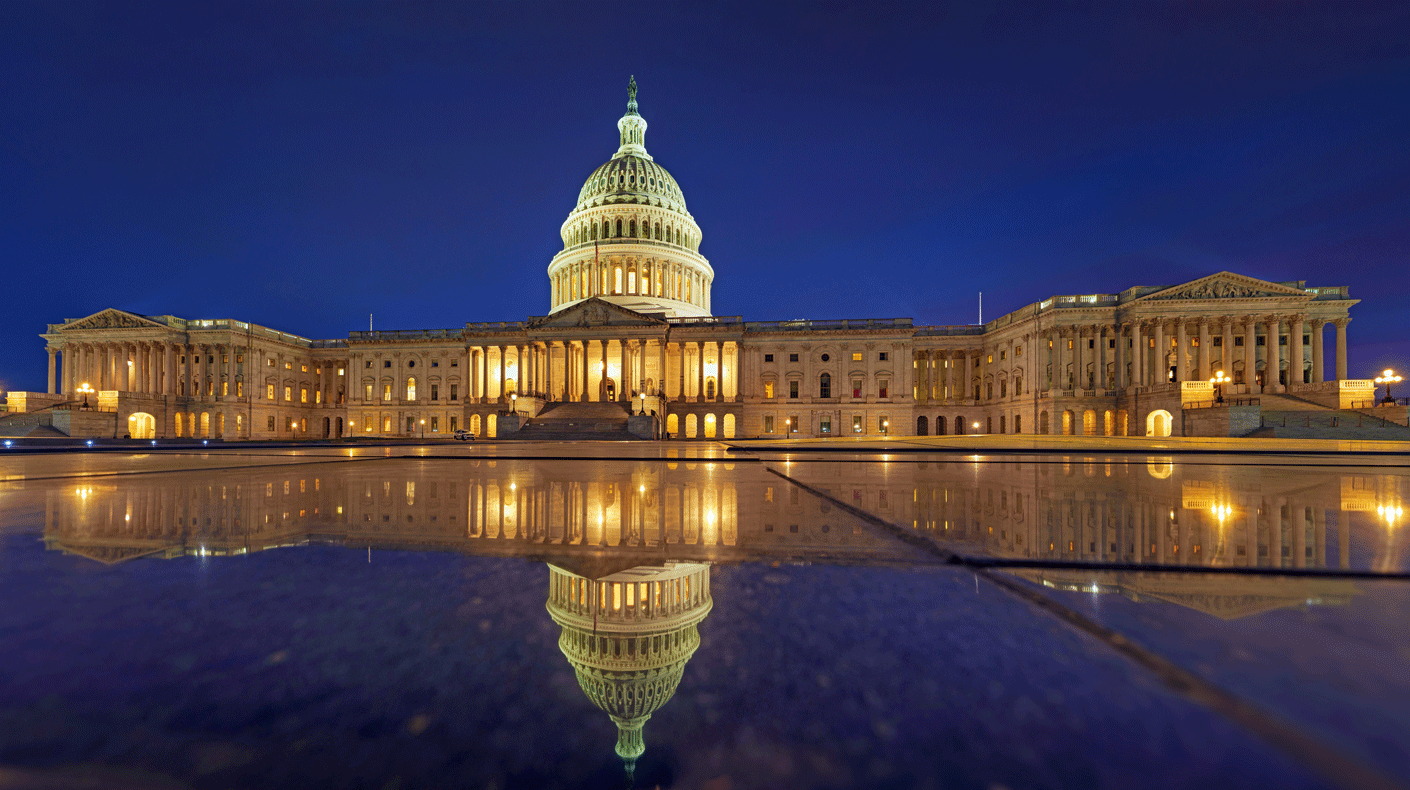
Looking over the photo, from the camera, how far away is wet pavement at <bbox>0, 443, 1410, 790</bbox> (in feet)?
3.83

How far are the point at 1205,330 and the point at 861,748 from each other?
2950 inches

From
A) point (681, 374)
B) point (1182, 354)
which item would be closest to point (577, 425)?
point (681, 374)

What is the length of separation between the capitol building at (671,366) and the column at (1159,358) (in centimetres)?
27

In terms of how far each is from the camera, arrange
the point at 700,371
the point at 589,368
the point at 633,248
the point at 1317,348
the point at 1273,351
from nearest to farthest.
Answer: the point at 1273,351, the point at 1317,348, the point at 700,371, the point at 589,368, the point at 633,248

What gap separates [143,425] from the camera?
66.8 meters

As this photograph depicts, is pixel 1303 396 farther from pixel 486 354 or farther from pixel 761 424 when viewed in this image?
pixel 486 354

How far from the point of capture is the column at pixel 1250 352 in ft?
187

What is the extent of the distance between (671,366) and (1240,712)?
6826 centimetres

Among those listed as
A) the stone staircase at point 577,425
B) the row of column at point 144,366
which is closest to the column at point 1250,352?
the stone staircase at point 577,425

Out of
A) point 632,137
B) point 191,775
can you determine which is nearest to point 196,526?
point 191,775

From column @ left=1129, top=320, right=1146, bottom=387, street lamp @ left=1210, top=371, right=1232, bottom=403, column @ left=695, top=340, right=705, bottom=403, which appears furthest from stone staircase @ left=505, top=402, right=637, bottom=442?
column @ left=1129, top=320, right=1146, bottom=387

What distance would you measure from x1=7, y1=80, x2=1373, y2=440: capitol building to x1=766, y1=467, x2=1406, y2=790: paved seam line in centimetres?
4779

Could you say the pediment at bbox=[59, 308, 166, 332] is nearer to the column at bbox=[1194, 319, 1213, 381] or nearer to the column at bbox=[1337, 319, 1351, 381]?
the column at bbox=[1194, 319, 1213, 381]

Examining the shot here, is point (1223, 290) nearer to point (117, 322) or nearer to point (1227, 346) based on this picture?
point (1227, 346)
